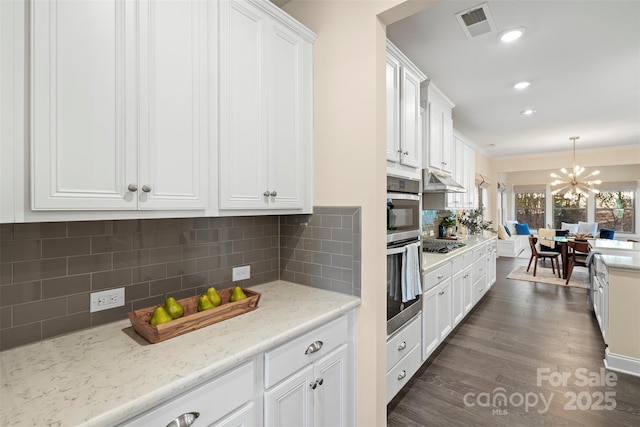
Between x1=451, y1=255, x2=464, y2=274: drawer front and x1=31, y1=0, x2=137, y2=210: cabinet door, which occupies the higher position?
x1=31, y1=0, x2=137, y2=210: cabinet door

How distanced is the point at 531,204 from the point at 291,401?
1029 cm

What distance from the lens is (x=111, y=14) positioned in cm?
105

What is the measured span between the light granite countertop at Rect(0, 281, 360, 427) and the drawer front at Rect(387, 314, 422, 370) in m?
0.83

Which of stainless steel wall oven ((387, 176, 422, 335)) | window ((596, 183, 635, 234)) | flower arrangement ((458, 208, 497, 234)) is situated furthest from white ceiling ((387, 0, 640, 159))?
window ((596, 183, 635, 234))

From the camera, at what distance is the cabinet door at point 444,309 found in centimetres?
282

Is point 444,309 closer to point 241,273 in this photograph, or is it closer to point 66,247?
point 241,273

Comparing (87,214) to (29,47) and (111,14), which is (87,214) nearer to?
(29,47)

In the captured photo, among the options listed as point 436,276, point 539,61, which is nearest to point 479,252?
point 436,276

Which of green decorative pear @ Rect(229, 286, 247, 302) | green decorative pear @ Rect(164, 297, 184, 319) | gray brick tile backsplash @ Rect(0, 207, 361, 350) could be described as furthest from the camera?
green decorative pear @ Rect(229, 286, 247, 302)

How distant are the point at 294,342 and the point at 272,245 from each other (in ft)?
2.83

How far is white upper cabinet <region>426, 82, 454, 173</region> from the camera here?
3092 mm

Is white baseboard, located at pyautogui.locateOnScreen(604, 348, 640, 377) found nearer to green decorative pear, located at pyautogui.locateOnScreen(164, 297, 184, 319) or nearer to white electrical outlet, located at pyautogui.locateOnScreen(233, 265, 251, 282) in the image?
white electrical outlet, located at pyautogui.locateOnScreen(233, 265, 251, 282)

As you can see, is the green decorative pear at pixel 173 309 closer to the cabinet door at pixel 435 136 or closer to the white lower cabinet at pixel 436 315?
the white lower cabinet at pixel 436 315

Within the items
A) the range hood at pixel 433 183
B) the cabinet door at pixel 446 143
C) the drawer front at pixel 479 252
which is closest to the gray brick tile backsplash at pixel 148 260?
the range hood at pixel 433 183
